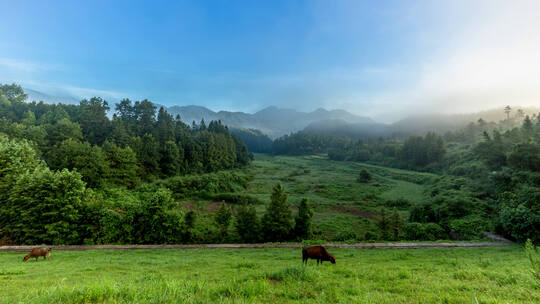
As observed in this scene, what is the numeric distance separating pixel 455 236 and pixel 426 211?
6.79 meters

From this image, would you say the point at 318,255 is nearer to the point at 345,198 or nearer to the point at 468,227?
the point at 468,227

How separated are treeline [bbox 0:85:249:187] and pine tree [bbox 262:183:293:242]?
118ft

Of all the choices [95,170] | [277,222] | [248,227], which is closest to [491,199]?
[277,222]

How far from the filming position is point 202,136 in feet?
253

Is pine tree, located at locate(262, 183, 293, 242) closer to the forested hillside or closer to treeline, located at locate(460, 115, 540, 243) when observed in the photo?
the forested hillside

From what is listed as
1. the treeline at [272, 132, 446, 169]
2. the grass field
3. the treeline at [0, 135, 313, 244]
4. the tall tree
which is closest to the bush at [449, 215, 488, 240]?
the grass field

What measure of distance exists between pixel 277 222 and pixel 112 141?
1970 inches

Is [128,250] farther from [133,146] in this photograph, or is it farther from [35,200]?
[133,146]

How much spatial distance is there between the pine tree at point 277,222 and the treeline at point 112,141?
35.9 m

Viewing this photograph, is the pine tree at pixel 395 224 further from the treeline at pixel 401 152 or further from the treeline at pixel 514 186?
the treeline at pixel 401 152

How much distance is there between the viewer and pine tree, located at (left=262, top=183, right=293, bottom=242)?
22.3m

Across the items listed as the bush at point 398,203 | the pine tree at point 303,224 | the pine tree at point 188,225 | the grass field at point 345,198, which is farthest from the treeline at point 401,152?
the pine tree at point 188,225

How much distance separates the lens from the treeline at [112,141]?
133 ft

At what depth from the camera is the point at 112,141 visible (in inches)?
2026
